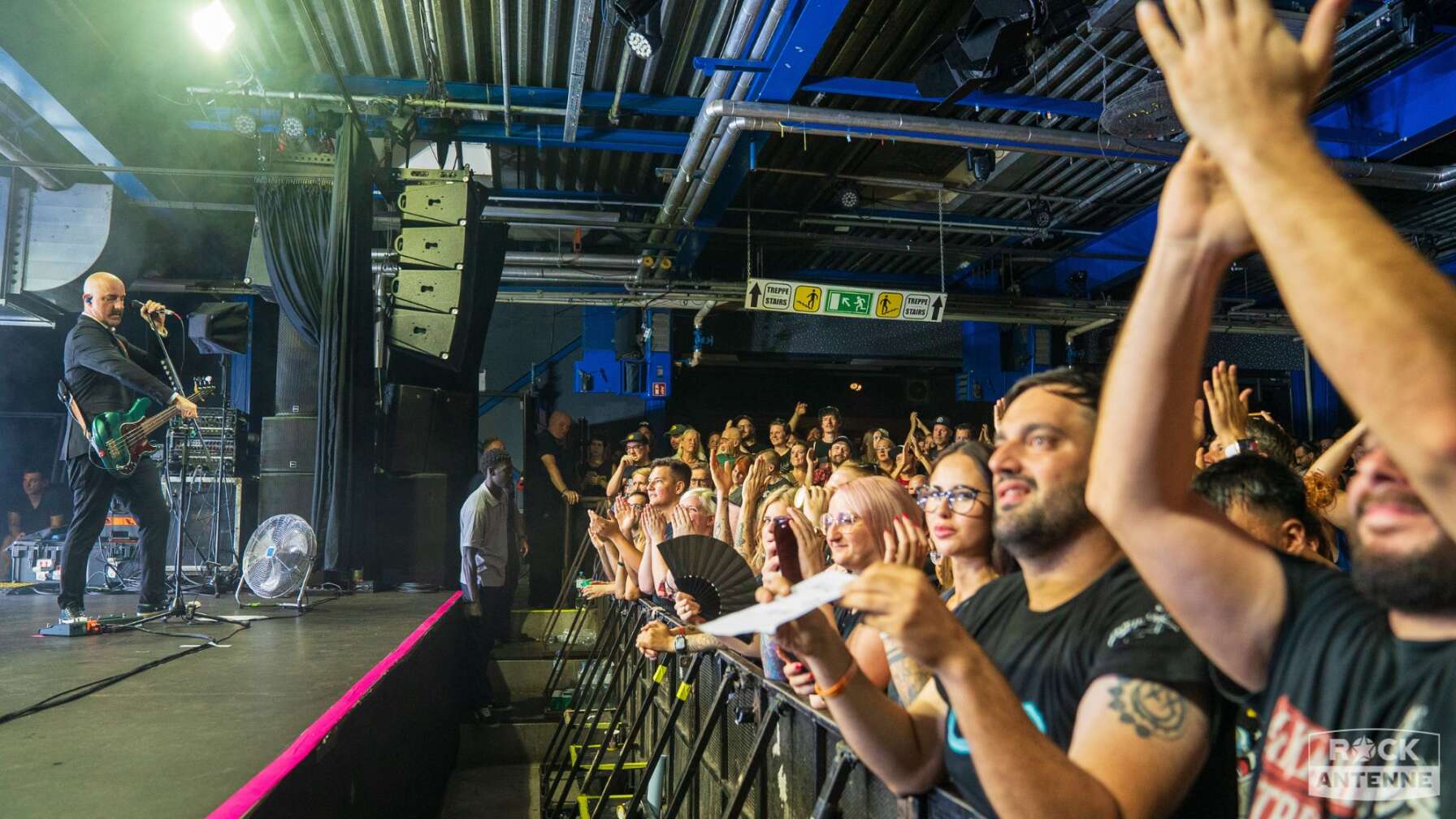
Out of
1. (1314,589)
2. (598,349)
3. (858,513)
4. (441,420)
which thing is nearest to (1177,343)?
(1314,589)

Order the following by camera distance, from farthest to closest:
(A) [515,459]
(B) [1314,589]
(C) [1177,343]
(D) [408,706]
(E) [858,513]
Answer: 1. (A) [515,459]
2. (D) [408,706]
3. (E) [858,513]
4. (B) [1314,589]
5. (C) [1177,343]

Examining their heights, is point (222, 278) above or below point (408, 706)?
above

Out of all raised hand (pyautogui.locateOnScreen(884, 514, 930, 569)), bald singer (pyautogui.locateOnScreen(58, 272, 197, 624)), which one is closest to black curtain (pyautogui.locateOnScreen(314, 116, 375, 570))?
bald singer (pyautogui.locateOnScreen(58, 272, 197, 624))

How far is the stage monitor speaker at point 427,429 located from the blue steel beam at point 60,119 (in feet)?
10.8

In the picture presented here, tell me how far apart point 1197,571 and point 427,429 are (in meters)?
7.72

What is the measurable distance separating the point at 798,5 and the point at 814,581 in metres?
5.50

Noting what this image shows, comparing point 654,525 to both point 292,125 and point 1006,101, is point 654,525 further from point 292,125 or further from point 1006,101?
point 292,125

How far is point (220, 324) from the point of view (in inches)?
352

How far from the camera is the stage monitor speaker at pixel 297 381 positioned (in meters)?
8.69

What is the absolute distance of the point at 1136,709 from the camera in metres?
1.33

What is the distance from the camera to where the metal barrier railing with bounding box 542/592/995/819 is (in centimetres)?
217

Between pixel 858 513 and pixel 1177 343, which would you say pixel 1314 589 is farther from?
pixel 858 513

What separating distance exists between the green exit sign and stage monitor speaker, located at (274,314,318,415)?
513cm

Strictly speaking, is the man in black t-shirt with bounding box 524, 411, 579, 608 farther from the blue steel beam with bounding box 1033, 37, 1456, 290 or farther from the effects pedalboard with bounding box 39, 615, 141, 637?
the blue steel beam with bounding box 1033, 37, 1456, 290
